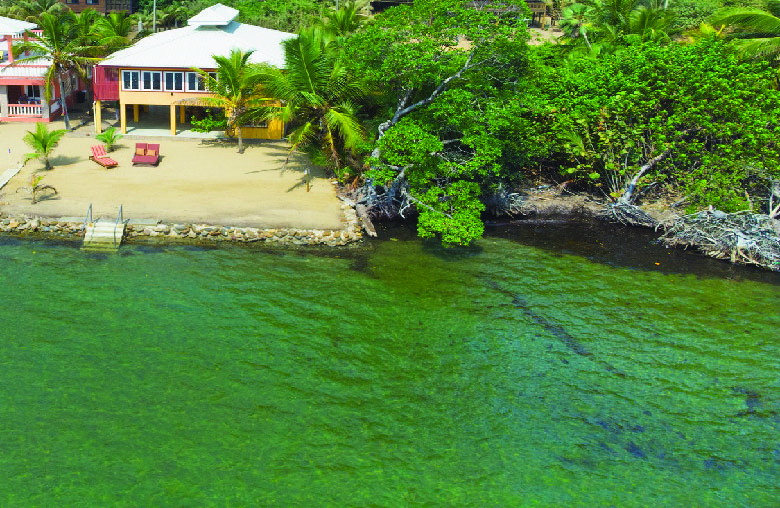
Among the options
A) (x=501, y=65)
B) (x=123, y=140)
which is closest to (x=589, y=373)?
(x=501, y=65)

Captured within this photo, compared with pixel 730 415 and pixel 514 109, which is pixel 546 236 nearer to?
pixel 514 109

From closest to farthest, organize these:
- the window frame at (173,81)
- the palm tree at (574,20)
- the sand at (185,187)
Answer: the sand at (185,187) → the window frame at (173,81) → the palm tree at (574,20)

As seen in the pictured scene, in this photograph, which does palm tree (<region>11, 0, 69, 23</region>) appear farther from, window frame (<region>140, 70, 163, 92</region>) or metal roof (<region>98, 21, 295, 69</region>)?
window frame (<region>140, 70, 163, 92</region>)

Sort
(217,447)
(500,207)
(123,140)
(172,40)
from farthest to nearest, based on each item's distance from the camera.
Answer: (172,40) < (123,140) < (500,207) < (217,447)

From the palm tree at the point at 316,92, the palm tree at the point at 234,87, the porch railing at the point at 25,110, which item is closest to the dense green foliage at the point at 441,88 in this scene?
the palm tree at the point at 316,92

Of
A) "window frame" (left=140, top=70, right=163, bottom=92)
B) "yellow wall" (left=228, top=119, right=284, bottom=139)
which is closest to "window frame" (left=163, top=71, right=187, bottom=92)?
"window frame" (left=140, top=70, right=163, bottom=92)

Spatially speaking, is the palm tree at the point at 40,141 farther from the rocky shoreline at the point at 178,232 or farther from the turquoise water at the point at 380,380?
the turquoise water at the point at 380,380
